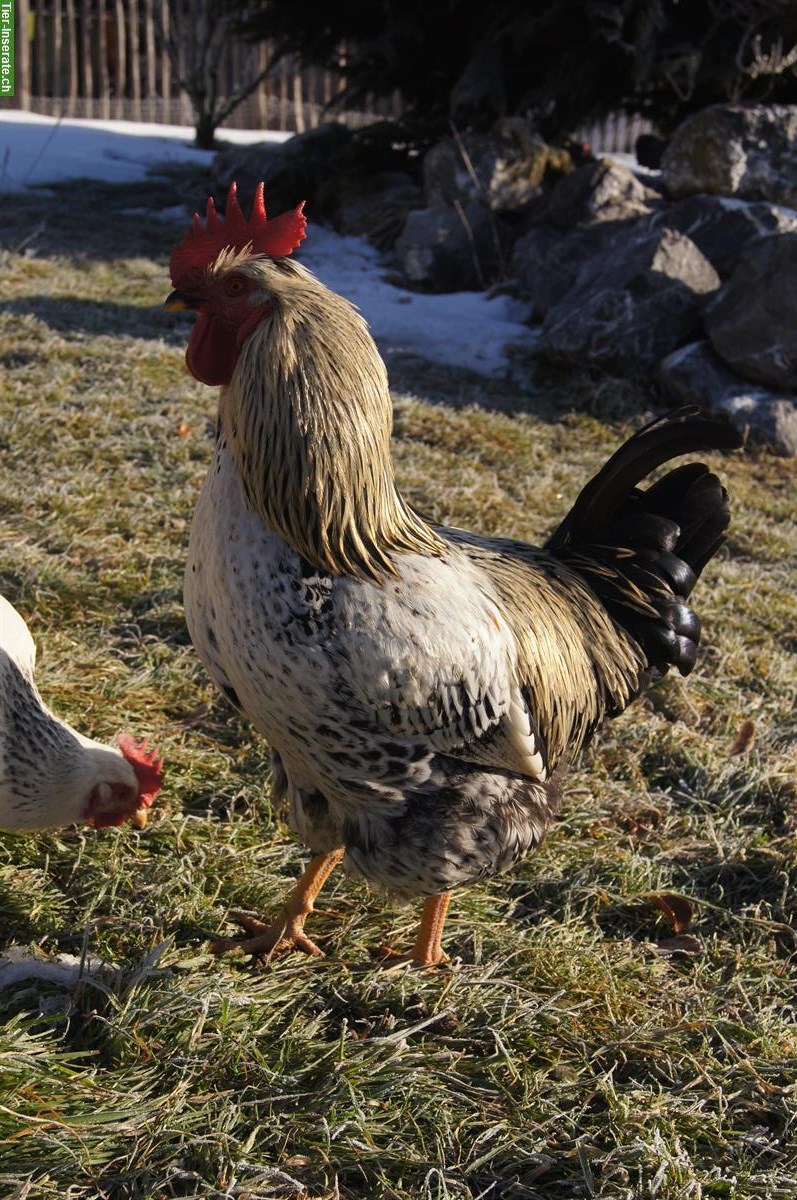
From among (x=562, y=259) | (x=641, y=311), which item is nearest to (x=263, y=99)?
(x=562, y=259)

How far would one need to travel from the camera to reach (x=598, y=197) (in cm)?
880

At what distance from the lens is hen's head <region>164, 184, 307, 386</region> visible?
2.11 metres

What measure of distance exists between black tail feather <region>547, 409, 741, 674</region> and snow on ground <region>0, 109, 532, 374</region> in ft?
16.9

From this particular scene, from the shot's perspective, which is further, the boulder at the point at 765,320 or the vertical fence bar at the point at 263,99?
the vertical fence bar at the point at 263,99

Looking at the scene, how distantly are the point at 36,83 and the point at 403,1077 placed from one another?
18.6 meters

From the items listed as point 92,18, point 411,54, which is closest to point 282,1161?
point 411,54

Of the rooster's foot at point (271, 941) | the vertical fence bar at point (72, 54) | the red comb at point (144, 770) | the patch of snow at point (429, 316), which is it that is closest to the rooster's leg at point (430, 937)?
the rooster's foot at point (271, 941)

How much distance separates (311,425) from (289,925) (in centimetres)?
144

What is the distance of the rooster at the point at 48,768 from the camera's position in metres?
2.42

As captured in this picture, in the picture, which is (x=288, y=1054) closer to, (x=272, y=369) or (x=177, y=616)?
(x=272, y=369)

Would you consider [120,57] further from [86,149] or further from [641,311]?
[641,311]

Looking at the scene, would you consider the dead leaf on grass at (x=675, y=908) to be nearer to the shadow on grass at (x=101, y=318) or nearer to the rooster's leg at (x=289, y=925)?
the rooster's leg at (x=289, y=925)

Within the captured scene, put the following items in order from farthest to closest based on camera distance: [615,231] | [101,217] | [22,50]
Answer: [22,50], [101,217], [615,231]

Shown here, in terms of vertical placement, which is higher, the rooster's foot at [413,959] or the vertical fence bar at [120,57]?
the vertical fence bar at [120,57]
